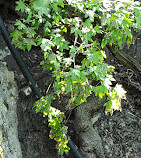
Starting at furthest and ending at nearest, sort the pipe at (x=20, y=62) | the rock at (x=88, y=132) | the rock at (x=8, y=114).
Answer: the rock at (x=88, y=132) → the pipe at (x=20, y=62) → the rock at (x=8, y=114)

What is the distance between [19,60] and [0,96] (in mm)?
361

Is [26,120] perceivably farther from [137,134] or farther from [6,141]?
[137,134]

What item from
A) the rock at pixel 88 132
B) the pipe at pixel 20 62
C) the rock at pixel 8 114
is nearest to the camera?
the rock at pixel 8 114

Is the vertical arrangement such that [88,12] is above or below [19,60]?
above

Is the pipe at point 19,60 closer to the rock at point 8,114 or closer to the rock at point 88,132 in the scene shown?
the rock at point 8,114

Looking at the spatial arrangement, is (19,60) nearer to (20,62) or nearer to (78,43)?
(20,62)

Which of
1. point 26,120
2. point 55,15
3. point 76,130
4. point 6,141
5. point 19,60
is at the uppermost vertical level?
point 55,15

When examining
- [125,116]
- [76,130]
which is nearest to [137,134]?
[125,116]

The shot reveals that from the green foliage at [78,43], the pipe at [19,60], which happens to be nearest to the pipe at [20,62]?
the pipe at [19,60]

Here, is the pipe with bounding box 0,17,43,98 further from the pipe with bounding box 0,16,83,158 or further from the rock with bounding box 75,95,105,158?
the rock with bounding box 75,95,105,158

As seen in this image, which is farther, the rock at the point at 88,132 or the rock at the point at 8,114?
the rock at the point at 88,132

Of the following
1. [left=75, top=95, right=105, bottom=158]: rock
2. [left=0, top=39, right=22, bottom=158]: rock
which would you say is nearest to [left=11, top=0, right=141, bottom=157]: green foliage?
[left=0, top=39, right=22, bottom=158]: rock

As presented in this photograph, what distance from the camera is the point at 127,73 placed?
2277 millimetres

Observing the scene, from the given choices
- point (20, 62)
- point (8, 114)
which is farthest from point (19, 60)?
point (8, 114)
